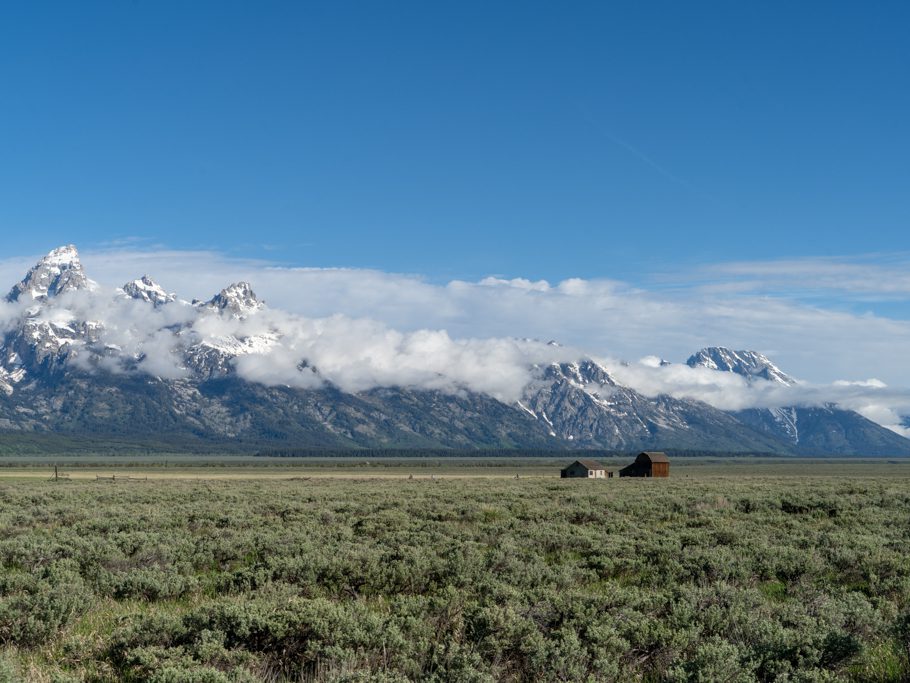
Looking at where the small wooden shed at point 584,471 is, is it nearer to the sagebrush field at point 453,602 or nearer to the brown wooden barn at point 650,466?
the brown wooden barn at point 650,466

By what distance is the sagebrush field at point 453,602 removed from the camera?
29.6 feet

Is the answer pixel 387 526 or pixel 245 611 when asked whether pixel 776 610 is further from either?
pixel 387 526

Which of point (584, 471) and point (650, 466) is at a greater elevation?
point (650, 466)

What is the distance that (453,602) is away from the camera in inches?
455

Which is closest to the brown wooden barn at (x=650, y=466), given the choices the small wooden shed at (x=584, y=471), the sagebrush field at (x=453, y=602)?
the small wooden shed at (x=584, y=471)

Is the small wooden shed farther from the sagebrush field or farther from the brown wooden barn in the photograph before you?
the sagebrush field

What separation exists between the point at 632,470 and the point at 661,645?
328ft

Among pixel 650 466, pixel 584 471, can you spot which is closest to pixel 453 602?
pixel 650 466

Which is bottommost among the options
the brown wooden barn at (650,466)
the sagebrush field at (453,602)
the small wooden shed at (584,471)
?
the small wooden shed at (584,471)

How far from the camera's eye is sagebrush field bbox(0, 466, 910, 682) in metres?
9.01

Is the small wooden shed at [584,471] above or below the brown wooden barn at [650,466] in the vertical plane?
below

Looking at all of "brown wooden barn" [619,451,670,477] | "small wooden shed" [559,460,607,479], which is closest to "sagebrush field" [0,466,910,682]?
"brown wooden barn" [619,451,670,477]

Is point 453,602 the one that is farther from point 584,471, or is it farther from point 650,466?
point 584,471

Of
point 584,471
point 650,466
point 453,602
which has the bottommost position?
point 584,471
